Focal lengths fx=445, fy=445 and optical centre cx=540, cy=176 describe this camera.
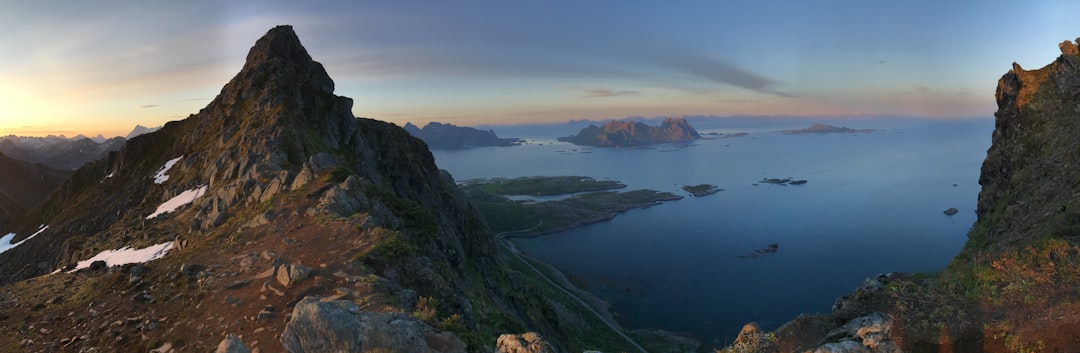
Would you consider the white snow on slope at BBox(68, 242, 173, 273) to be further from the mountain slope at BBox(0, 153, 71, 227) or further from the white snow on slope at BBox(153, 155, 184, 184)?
the mountain slope at BBox(0, 153, 71, 227)

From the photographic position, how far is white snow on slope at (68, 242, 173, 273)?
3032 centimetres

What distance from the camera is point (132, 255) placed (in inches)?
1257

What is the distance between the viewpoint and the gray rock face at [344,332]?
13312mm

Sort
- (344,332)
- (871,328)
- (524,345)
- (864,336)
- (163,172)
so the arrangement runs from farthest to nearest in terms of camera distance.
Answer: (163,172), (871,328), (864,336), (524,345), (344,332)

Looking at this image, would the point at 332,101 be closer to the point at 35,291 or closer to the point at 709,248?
the point at 35,291

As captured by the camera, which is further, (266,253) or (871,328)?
(266,253)

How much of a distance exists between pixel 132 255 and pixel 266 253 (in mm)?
17058

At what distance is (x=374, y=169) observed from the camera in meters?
61.3

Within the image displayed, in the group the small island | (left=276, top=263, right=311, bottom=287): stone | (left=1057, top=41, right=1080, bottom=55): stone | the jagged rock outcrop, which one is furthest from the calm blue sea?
(left=276, top=263, right=311, bottom=287): stone

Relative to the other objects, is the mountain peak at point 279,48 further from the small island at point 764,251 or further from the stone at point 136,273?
the small island at point 764,251

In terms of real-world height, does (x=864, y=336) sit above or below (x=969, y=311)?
below

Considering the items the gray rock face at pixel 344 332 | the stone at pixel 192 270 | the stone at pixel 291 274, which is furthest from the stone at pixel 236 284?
the gray rock face at pixel 344 332

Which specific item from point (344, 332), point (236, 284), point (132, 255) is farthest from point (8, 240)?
point (344, 332)

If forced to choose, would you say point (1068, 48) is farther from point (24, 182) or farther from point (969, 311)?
point (24, 182)
